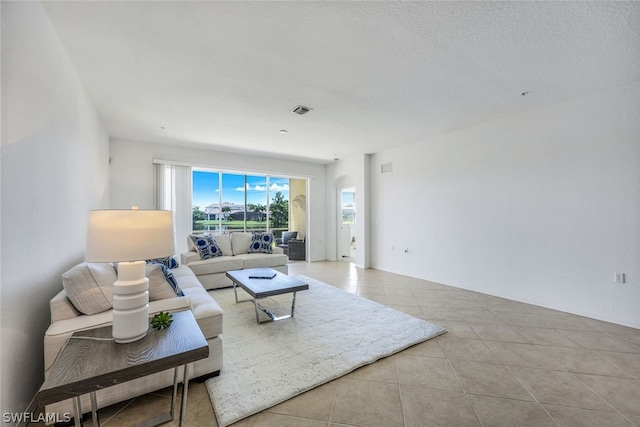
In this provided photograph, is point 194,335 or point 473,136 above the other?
point 473,136

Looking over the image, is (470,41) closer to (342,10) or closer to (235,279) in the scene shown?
(342,10)

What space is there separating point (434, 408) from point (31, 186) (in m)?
3.01

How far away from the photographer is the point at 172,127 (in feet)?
14.1

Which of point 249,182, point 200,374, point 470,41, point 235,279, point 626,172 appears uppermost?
point 470,41

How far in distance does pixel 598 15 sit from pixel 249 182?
644cm

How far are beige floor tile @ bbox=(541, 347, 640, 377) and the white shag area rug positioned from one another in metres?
0.94

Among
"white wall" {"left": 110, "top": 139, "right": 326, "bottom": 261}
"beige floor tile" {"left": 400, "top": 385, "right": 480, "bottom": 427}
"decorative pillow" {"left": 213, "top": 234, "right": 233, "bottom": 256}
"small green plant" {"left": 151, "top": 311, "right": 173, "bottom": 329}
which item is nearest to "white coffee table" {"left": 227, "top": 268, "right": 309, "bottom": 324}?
"small green plant" {"left": 151, "top": 311, "right": 173, "bottom": 329}

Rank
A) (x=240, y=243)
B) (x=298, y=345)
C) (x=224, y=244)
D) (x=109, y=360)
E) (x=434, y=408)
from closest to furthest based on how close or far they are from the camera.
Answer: (x=109, y=360)
(x=434, y=408)
(x=298, y=345)
(x=224, y=244)
(x=240, y=243)

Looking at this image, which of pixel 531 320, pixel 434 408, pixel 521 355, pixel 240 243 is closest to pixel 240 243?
pixel 240 243

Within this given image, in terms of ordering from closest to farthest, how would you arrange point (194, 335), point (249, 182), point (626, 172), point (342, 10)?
1. point (194, 335)
2. point (342, 10)
3. point (626, 172)
4. point (249, 182)

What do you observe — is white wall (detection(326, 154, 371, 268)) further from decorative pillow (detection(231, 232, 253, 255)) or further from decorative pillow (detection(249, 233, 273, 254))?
decorative pillow (detection(231, 232, 253, 255))

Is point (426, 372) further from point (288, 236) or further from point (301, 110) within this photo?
point (288, 236)

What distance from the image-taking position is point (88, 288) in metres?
1.83

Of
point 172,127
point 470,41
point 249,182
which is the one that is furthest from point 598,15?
point 249,182
